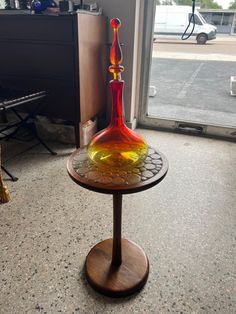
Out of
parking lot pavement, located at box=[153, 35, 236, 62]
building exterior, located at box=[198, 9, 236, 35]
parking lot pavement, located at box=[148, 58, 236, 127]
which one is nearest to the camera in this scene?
building exterior, located at box=[198, 9, 236, 35]

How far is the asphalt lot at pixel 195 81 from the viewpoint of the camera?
2.62 m

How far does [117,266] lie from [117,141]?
0.58 metres

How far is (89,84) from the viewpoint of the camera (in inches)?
79.4

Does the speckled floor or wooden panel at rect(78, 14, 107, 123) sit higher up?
wooden panel at rect(78, 14, 107, 123)

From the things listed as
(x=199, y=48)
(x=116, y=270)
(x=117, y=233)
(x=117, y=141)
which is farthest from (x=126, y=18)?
(x=116, y=270)

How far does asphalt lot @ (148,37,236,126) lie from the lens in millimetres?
2621

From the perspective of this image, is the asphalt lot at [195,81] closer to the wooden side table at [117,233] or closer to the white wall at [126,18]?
the white wall at [126,18]

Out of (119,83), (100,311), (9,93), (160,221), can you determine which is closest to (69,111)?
(9,93)

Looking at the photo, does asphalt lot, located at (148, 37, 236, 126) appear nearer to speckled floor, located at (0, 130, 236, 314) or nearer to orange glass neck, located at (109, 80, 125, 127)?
speckled floor, located at (0, 130, 236, 314)

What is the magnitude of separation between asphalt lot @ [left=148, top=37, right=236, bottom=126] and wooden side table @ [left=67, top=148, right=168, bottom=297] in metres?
1.84

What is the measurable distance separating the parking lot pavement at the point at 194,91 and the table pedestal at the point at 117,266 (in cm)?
184

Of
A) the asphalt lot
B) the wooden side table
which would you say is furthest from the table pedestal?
the asphalt lot

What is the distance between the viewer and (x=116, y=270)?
3.51 feet

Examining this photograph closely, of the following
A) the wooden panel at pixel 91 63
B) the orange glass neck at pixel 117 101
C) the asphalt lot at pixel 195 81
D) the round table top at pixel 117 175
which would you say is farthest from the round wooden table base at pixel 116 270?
the asphalt lot at pixel 195 81
